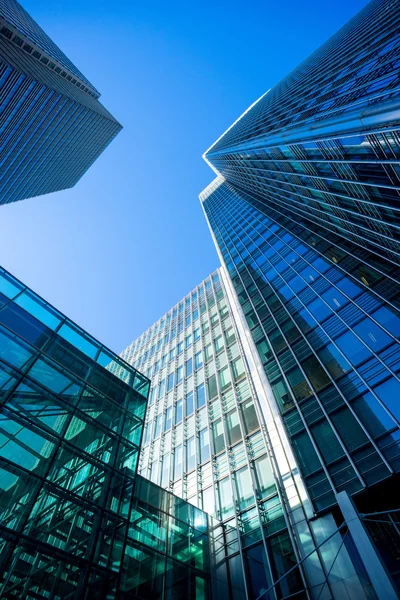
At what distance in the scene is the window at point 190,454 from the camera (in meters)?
27.1

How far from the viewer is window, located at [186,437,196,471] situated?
2714cm

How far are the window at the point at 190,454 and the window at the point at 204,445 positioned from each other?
2.61 ft

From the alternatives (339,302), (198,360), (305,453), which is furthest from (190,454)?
(339,302)

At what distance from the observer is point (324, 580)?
14812 mm

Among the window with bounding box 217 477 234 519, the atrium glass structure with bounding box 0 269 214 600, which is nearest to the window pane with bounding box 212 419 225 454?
the window with bounding box 217 477 234 519

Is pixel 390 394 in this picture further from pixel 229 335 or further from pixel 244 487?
pixel 229 335

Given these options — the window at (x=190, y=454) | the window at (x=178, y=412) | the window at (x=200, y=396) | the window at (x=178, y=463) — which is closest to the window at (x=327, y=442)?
the window at (x=190, y=454)

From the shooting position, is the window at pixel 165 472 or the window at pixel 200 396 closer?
the window at pixel 165 472

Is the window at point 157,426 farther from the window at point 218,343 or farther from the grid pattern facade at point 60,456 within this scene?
the grid pattern facade at point 60,456

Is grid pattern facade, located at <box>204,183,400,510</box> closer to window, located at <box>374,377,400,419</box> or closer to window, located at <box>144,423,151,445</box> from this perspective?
window, located at <box>374,377,400,419</box>

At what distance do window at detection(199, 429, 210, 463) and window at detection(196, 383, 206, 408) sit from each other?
3425 millimetres

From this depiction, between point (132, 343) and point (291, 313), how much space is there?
→ 43.4 metres

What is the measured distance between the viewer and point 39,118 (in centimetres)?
7531

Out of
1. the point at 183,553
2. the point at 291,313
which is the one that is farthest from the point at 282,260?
the point at 183,553
